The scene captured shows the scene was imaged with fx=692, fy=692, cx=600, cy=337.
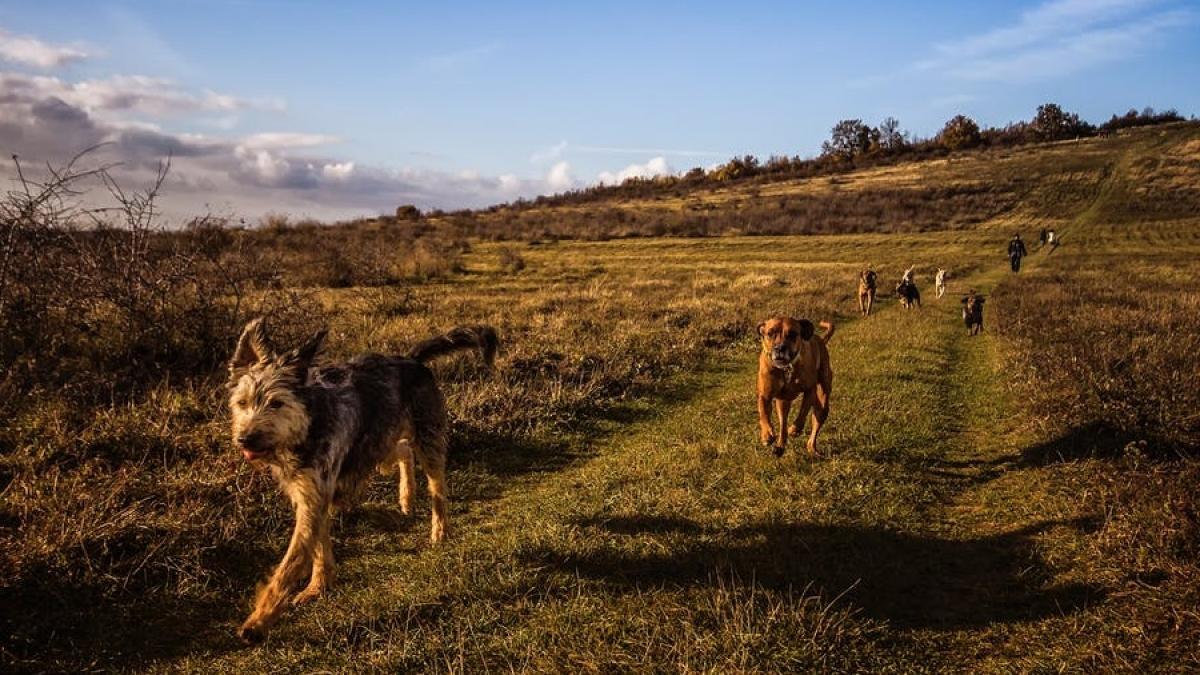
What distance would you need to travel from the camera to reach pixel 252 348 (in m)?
4.50

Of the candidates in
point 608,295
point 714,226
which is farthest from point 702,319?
point 714,226

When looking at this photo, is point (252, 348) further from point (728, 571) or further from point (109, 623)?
point (728, 571)

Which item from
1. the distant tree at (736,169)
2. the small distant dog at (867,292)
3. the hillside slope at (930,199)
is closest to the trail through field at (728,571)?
the small distant dog at (867,292)

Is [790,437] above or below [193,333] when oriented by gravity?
below

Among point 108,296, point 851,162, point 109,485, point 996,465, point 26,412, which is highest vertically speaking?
point 851,162

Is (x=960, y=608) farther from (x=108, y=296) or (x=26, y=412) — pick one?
(x=108, y=296)

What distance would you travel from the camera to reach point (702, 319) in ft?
57.2

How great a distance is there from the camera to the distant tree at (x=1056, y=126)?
339 feet

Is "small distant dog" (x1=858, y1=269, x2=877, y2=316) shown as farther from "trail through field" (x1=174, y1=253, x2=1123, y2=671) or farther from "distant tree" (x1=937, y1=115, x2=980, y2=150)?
"distant tree" (x1=937, y1=115, x2=980, y2=150)

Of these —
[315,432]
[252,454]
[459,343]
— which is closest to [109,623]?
[252,454]

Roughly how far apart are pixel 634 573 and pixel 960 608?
6.74 ft

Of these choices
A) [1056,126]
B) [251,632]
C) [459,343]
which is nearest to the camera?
[251,632]

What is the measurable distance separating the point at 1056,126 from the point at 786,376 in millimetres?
122060

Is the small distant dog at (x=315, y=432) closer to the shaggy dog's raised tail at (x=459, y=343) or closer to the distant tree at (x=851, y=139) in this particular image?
the shaggy dog's raised tail at (x=459, y=343)
